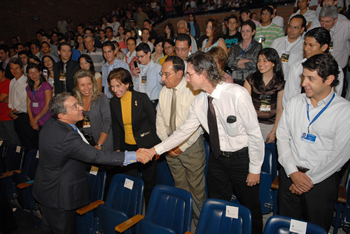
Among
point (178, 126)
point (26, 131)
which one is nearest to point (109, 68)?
point (26, 131)

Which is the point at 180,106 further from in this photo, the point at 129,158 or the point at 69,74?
the point at 69,74

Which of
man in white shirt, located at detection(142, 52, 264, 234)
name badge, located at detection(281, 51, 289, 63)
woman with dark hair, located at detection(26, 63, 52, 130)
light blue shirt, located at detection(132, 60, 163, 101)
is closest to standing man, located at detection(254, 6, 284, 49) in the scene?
name badge, located at detection(281, 51, 289, 63)

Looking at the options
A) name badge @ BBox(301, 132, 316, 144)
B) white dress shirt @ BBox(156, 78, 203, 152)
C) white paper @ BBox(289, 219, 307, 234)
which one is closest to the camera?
white paper @ BBox(289, 219, 307, 234)

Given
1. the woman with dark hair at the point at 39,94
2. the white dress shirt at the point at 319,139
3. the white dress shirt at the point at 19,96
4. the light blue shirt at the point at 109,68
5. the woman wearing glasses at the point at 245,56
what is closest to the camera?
the white dress shirt at the point at 319,139

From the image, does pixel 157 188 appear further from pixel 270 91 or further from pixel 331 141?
pixel 270 91

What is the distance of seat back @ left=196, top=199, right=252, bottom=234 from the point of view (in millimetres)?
1669

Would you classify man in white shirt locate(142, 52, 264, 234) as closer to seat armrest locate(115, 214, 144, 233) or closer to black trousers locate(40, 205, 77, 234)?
seat armrest locate(115, 214, 144, 233)

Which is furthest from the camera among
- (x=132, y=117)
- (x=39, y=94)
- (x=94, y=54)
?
(x=94, y=54)

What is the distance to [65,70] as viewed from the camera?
4301 mm

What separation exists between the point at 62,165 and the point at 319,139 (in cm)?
221

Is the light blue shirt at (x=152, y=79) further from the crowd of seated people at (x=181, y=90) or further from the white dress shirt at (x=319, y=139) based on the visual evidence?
the white dress shirt at (x=319, y=139)

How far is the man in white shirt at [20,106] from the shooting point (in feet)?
14.3

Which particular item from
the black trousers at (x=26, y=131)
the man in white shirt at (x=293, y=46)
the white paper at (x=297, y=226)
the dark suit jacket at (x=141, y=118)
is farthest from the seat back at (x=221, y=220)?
the black trousers at (x=26, y=131)

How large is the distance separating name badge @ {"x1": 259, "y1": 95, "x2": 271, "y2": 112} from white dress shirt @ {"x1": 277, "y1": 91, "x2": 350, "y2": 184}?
29.4 inches
